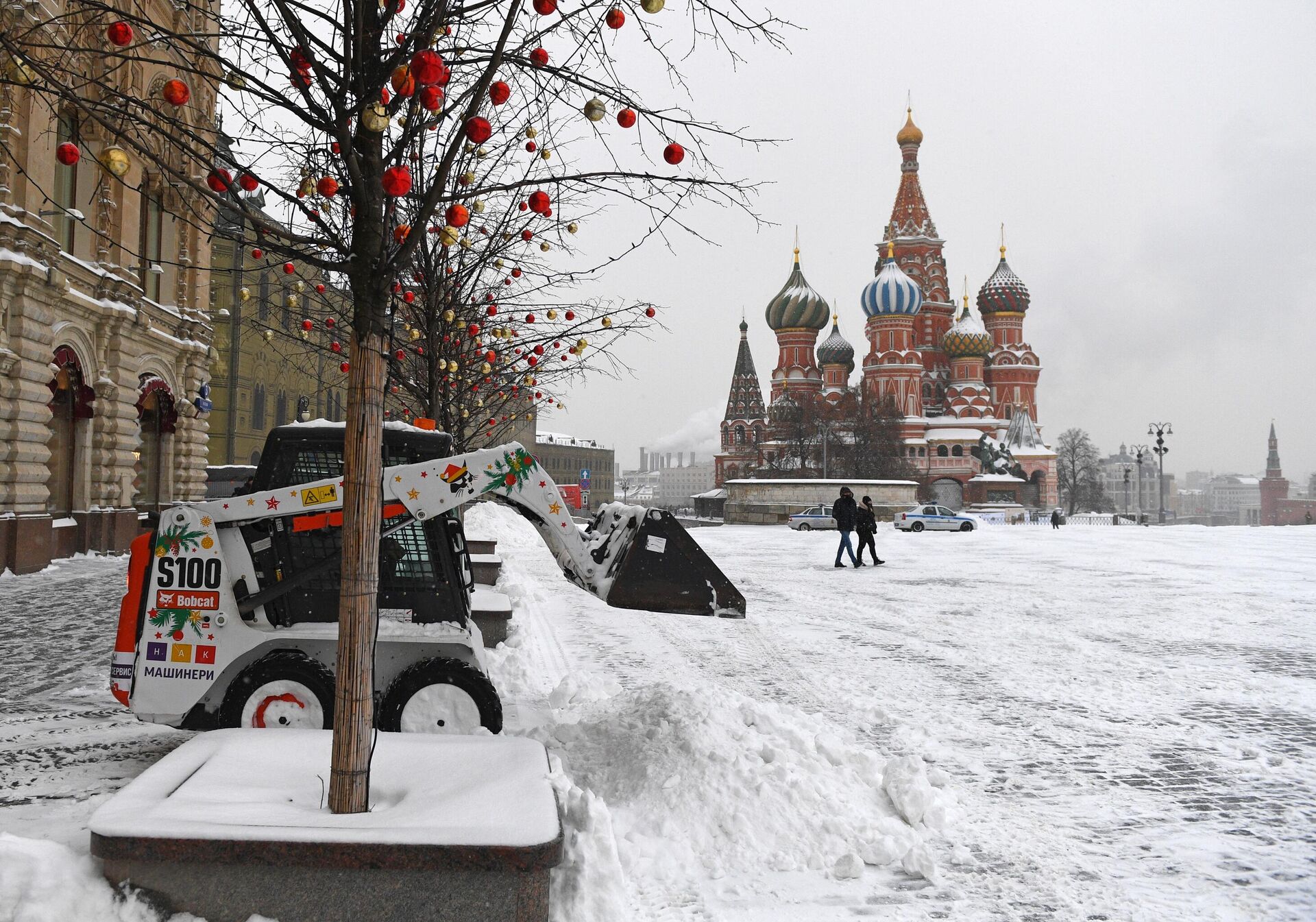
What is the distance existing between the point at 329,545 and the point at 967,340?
3219 inches

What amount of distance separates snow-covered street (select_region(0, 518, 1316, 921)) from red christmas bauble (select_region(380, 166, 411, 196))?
107 inches

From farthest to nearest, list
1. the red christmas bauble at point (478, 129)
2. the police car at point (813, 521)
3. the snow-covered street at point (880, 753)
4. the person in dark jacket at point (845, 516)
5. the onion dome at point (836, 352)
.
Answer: the onion dome at point (836, 352) → the police car at point (813, 521) → the person in dark jacket at point (845, 516) → the snow-covered street at point (880, 753) → the red christmas bauble at point (478, 129)

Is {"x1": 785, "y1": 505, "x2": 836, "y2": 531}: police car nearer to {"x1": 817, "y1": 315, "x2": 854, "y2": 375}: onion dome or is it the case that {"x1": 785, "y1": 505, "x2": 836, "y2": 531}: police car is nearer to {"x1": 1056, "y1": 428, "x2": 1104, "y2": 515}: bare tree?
{"x1": 817, "y1": 315, "x2": 854, "y2": 375}: onion dome

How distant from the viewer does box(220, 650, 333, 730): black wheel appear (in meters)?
5.23

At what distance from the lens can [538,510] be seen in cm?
542

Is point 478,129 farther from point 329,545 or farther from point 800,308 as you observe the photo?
point 800,308

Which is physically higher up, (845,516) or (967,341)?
(967,341)

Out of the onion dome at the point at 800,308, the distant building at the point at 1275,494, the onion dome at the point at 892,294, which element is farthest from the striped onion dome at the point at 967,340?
the distant building at the point at 1275,494

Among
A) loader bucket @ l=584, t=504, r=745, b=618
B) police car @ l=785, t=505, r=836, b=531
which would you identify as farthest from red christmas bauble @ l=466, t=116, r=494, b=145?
police car @ l=785, t=505, r=836, b=531

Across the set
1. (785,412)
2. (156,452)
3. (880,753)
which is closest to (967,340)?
(785,412)

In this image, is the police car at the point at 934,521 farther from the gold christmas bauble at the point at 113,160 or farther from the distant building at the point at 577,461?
the distant building at the point at 577,461

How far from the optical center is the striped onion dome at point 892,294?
77625mm

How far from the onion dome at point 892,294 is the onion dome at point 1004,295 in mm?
11472

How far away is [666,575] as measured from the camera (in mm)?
5477
